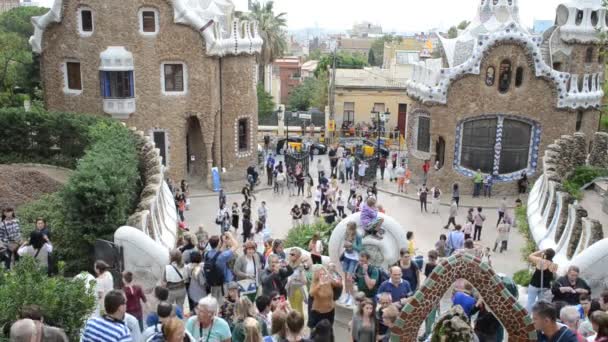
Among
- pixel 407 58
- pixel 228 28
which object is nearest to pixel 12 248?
pixel 228 28

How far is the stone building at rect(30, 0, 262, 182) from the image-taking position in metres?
25.2

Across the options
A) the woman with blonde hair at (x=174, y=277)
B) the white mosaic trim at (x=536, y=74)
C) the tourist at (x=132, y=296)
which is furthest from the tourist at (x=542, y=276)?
the white mosaic trim at (x=536, y=74)

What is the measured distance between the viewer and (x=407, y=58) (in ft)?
188

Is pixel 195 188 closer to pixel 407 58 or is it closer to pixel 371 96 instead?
pixel 371 96

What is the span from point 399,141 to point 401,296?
30255 millimetres

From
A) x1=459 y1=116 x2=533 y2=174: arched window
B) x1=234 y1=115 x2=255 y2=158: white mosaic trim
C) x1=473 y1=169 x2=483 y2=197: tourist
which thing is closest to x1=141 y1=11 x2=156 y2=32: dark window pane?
x1=234 y1=115 x2=255 y2=158: white mosaic trim

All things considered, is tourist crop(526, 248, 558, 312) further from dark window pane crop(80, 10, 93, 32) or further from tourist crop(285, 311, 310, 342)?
dark window pane crop(80, 10, 93, 32)

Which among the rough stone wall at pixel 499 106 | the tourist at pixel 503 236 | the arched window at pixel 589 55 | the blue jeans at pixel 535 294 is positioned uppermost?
the arched window at pixel 589 55

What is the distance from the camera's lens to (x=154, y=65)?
2592 cm

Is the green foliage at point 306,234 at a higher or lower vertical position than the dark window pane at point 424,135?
lower

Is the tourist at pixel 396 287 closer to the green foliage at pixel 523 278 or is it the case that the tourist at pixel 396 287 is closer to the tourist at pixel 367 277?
the tourist at pixel 367 277

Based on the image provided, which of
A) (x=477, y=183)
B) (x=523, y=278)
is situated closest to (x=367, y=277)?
(x=523, y=278)

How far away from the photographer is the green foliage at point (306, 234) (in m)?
15.2

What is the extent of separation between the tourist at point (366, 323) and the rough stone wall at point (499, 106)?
1997cm
